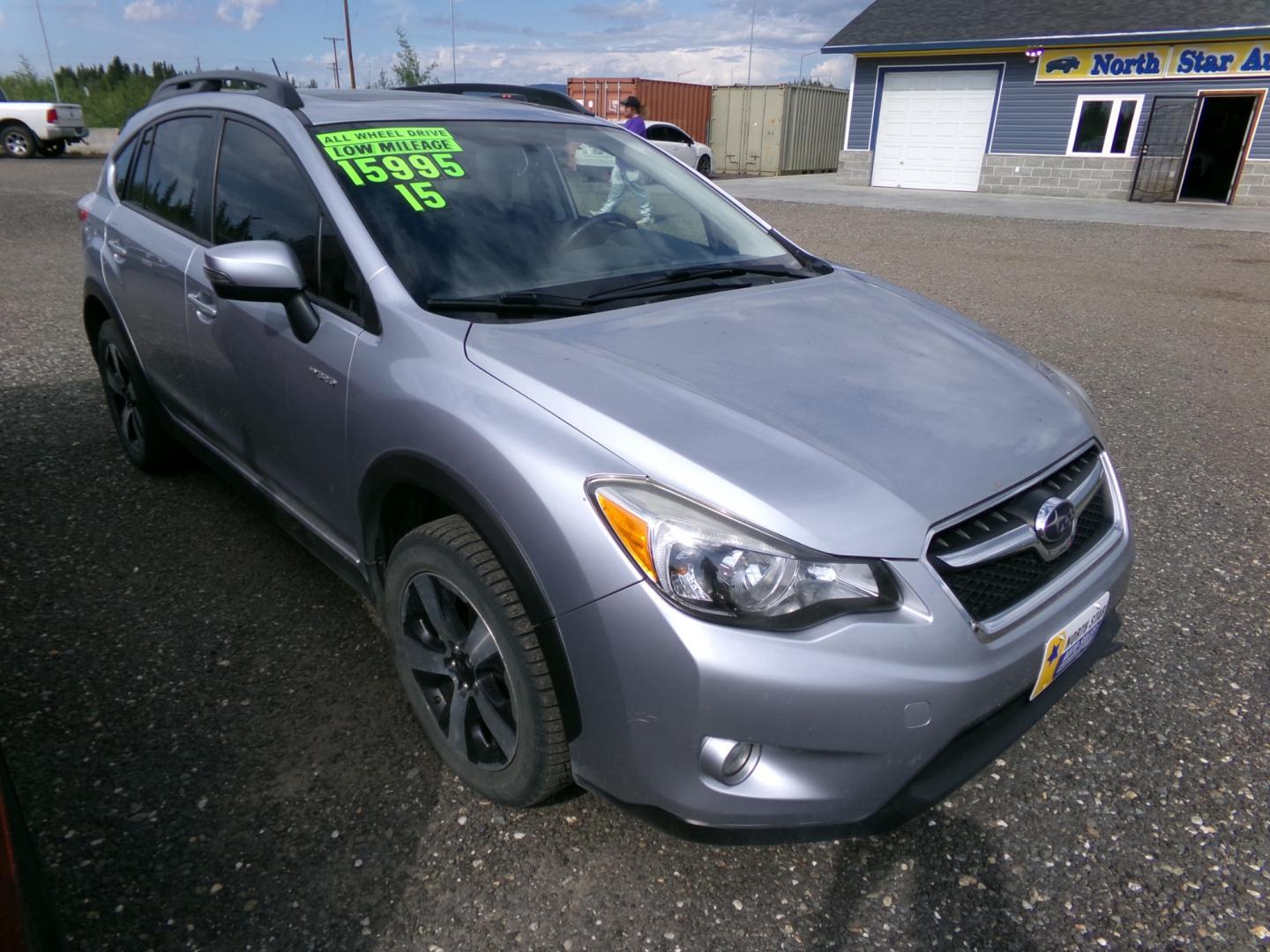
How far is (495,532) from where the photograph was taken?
191 cm

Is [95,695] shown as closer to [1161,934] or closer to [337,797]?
[337,797]

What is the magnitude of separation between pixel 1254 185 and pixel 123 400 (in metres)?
21.5

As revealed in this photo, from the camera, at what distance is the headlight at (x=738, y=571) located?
169 cm

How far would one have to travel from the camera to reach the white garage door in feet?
68.7

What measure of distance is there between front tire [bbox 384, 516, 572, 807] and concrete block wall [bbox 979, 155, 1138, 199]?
21520mm

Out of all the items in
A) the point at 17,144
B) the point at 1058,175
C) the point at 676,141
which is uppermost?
the point at 676,141

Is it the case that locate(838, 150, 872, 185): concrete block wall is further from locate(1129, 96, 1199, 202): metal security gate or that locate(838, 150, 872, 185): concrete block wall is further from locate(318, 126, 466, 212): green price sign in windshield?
locate(318, 126, 466, 212): green price sign in windshield

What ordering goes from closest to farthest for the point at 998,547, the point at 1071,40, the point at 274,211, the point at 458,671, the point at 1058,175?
the point at 998,547 < the point at 458,671 < the point at 274,211 < the point at 1071,40 < the point at 1058,175

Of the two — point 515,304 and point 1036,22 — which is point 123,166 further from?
point 1036,22


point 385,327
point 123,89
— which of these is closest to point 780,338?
point 385,327

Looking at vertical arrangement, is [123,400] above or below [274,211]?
below

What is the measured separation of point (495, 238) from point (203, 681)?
1.65 meters

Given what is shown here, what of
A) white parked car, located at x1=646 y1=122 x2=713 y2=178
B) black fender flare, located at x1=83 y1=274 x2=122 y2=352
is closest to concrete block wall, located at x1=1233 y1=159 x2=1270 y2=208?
white parked car, located at x1=646 y1=122 x2=713 y2=178

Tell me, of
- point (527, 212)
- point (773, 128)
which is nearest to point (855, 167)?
point (773, 128)
